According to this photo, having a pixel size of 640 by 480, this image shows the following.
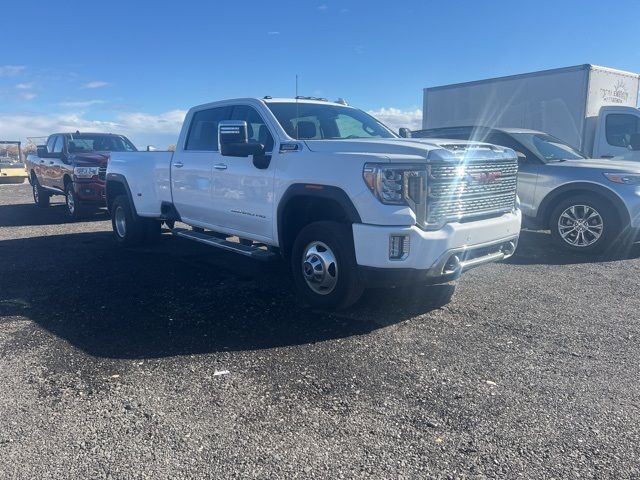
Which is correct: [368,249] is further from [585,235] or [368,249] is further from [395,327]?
[585,235]

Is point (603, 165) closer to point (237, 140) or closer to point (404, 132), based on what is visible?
point (404, 132)

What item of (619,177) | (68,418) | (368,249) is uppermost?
(619,177)

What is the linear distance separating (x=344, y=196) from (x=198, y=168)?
2.73m

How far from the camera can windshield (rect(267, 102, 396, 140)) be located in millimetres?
5809

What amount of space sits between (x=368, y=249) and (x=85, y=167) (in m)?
8.51

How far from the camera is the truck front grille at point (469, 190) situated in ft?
14.8

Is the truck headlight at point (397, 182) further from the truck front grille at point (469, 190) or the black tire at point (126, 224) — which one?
the black tire at point (126, 224)

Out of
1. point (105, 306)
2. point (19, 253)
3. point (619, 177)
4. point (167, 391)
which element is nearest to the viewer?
point (167, 391)

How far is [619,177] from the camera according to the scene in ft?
24.5

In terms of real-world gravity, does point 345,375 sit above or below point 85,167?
below

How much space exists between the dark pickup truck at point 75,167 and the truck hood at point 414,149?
7.35 m

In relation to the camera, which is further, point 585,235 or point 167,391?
point 585,235

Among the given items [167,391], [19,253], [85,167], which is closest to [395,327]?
[167,391]

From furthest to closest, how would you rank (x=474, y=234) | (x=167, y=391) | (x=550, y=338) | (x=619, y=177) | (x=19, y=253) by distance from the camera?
(x=19, y=253), (x=619, y=177), (x=474, y=234), (x=550, y=338), (x=167, y=391)
